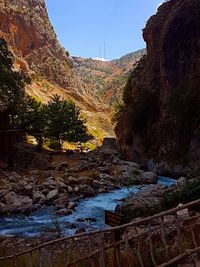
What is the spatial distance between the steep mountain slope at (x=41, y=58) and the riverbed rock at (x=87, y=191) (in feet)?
242

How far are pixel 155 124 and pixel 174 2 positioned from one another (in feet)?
52.0

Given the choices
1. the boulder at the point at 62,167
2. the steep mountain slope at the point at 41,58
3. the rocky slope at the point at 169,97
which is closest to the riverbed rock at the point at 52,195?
the rocky slope at the point at 169,97

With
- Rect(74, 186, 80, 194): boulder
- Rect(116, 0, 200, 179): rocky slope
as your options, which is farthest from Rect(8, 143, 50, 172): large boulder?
Rect(74, 186, 80, 194): boulder

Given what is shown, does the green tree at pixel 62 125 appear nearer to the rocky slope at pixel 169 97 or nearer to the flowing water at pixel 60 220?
the rocky slope at pixel 169 97

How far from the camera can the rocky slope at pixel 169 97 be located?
3148 centimetres

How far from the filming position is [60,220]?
1898 centimetres

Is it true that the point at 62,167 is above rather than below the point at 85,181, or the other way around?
above

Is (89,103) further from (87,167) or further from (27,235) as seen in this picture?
(27,235)

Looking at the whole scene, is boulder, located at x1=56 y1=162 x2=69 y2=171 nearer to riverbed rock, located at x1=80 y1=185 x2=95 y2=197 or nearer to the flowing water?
riverbed rock, located at x1=80 y1=185 x2=95 y2=197

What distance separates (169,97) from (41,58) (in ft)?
286

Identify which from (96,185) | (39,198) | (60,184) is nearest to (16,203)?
(39,198)

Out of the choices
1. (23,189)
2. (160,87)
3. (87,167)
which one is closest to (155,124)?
(160,87)

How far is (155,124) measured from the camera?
39281 millimetres

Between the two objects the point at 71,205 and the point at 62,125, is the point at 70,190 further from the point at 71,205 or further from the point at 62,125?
the point at 62,125
